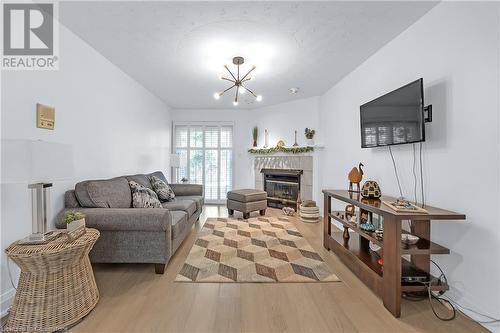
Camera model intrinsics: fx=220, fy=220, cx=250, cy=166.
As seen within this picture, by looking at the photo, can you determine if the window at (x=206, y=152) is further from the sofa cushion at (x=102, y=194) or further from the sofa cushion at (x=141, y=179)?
the sofa cushion at (x=102, y=194)

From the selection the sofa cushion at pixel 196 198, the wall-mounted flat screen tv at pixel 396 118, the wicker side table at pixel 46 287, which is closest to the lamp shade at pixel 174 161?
the sofa cushion at pixel 196 198

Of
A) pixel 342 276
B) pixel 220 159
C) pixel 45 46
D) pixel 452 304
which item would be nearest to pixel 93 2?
pixel 45 46

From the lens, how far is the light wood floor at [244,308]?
1510 mm

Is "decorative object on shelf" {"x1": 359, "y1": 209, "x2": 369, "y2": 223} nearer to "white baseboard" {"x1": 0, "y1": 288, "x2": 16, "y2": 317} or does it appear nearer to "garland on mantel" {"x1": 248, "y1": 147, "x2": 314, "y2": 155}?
"garland on mantel" {"x1": 248, "y1": 147, "x2": 314, "y2": 155}

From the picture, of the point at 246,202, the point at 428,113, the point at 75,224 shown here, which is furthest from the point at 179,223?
the point at 428,113

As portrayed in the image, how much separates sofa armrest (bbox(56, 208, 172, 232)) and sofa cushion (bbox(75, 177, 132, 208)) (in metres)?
0.17

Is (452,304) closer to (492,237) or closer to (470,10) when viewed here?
(492,237)

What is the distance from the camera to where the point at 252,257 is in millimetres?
2584

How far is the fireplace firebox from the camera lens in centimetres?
500

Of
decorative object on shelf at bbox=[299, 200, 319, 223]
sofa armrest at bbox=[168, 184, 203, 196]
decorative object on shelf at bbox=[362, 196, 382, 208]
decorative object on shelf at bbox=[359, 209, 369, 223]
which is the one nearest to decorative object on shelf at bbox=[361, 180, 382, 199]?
decorative object on shelf at bbox=[362, 196, 382, 208]

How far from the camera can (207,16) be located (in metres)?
2.04

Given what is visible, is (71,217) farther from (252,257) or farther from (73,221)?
(252,257)

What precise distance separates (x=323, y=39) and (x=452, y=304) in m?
2.71

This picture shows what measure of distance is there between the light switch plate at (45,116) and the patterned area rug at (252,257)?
6.14 feet
